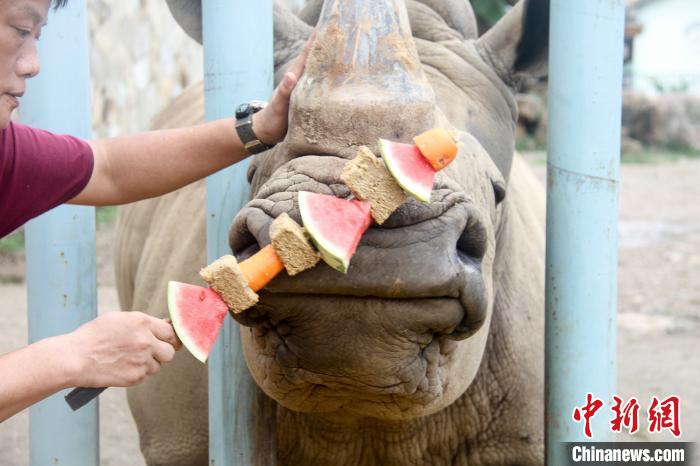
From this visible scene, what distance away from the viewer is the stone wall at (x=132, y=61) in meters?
13.6

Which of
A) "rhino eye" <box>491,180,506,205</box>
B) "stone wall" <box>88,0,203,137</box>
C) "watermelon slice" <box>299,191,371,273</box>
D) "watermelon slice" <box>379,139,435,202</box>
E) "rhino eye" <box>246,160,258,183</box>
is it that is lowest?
"watermelon slice" <box>299,191,371,273</box>

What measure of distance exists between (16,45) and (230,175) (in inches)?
35.9

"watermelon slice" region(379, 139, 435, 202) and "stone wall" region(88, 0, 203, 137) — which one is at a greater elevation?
"stone wall" region(88, 0, 203, 137)

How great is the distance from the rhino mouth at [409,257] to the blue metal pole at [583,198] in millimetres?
692

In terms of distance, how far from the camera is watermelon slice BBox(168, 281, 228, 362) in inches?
97.1

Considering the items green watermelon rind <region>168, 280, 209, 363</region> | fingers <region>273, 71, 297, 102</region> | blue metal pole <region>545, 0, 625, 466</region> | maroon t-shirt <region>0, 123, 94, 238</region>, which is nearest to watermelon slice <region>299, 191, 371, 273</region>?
green watermelon rind <region>168, 280, 209, 363</region>

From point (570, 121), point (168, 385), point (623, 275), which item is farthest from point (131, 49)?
point (570, 121)

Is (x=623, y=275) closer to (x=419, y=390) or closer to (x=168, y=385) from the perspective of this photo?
(x=168, y=385)

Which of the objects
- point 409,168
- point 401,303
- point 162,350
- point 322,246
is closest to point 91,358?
point 162,350

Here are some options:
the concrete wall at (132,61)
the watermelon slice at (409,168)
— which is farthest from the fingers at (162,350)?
the concrete wall at (132,61)

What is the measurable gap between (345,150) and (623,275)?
Result: 8.34 metres

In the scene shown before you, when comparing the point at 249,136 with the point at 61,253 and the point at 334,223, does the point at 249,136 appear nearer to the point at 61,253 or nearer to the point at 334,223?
the point at 334,223

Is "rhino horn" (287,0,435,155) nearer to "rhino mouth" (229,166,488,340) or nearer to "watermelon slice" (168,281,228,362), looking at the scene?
"rhino mouth" (229,166,488,340)

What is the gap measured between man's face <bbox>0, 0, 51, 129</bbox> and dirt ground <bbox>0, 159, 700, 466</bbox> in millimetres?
3755
